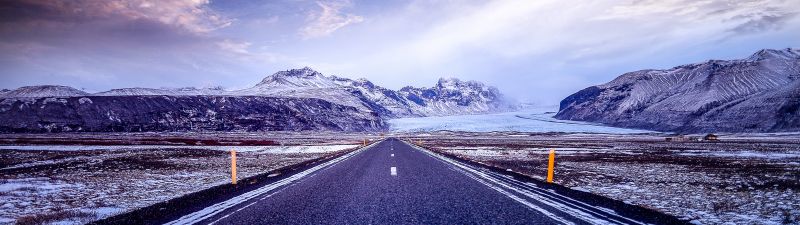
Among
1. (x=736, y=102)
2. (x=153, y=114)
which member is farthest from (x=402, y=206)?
(x=736, y=102)

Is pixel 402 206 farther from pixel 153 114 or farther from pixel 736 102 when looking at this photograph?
pixel 736 102

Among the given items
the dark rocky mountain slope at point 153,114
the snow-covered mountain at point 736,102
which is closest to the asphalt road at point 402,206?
the snow-covered mountain at point 736,102

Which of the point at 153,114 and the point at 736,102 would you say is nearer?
the point at 736,102

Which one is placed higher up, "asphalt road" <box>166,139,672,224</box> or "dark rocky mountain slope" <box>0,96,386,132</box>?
"dark rocky mountain slope" <box>0,96,386,132</box>

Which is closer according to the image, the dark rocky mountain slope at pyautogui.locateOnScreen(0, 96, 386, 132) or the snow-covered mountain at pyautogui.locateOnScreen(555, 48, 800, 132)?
the snow-covered mountain at pyautogui.locateOnScreen(555, 48, 800, 132)

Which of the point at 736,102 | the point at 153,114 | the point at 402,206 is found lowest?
the point at 402,206

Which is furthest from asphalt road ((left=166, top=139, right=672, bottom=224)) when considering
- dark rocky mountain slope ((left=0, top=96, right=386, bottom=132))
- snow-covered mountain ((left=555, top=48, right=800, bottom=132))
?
dark rocky mountain slope ((left=0, top=96, right=386, bottom=132))

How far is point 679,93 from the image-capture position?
191 m

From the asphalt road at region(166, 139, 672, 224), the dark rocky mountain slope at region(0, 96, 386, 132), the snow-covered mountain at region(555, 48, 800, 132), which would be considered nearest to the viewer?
the asphalt road at region(166, 139, 672, 224)

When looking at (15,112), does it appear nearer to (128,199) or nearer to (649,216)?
(128,199)

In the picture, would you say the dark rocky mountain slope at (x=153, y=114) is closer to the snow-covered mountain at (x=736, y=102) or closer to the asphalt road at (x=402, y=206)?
the snow-covered mountain at (x=736, y=102)

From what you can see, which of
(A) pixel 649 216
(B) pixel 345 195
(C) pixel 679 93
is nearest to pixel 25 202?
(B) pixel 345 195

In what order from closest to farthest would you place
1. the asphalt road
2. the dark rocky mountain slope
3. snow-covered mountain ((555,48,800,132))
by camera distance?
the asphalt road → snow-covered mountain ((555,48,800,132)) → the dark rocky mountain slope

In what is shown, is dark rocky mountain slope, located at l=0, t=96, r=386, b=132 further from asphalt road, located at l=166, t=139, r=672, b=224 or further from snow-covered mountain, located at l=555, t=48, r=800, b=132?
asphalt road, located at l=166, t=139, r=672, b=224
